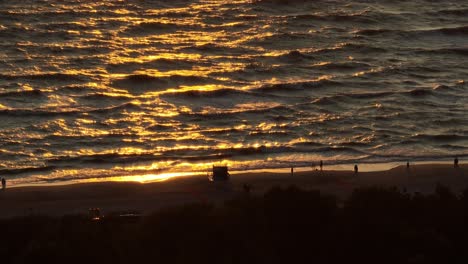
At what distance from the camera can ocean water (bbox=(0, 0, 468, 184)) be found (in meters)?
42.8

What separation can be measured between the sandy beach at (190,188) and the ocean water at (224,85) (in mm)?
2080

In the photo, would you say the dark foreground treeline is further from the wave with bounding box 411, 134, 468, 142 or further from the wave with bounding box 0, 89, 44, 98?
the wave with bounding box 0, 89, 44, 98

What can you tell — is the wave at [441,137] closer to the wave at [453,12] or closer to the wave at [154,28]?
the wave at [154,28]

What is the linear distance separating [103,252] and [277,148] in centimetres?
1882

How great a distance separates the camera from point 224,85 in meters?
54.0

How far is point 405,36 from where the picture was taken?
66.1 meters

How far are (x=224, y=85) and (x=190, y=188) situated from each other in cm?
1769

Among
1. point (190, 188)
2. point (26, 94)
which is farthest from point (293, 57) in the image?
point (190, 188)

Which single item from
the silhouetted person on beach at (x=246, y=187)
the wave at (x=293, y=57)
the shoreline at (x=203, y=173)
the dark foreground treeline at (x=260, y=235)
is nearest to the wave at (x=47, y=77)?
the wave at (x=293, y=57)

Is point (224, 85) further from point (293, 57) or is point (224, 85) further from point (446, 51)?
point (446, 51)

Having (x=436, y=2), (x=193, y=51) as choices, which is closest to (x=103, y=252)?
(x=193, y=51)

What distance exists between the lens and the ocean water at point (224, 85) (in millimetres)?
42844

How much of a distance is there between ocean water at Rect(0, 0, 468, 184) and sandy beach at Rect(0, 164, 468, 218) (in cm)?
208

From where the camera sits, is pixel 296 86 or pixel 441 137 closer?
pixel 441 137
